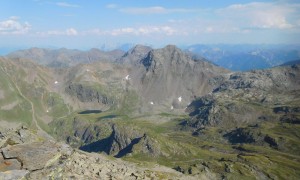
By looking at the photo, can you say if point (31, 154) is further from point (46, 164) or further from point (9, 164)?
point (9, 164)

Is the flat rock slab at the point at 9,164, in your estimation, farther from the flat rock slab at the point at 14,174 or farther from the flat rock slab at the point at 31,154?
the flat rock slab at the point at 14,174

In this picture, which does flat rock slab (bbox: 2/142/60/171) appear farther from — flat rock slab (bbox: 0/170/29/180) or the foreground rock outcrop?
flat rock slab (bbox: 0/170/29/180)

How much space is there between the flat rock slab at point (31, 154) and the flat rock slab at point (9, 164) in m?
0.85

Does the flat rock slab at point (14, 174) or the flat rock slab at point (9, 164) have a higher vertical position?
the flat rock slab at point (9, 164)

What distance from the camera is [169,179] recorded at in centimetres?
13012

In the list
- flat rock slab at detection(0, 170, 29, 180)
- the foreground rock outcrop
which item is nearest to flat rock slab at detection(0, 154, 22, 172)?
the foreground rock outcrop

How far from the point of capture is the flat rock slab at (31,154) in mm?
83150

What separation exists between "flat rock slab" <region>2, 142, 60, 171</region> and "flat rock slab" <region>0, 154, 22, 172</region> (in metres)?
0.85

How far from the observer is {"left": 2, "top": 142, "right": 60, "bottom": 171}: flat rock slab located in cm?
8315

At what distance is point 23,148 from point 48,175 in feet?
31.8

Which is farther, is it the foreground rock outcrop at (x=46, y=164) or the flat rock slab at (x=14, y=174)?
the foreground rock outcrop at (x=46, y=164)

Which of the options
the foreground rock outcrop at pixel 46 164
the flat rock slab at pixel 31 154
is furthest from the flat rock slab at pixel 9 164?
the flat rock slab at pixel 31 154

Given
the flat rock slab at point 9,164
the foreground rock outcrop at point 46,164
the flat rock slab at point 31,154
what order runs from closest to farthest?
1. the flat rock slab at point 9,164
2. the foreground rock outcrop at point 46,164
3. the flat rock slab at point 31,154

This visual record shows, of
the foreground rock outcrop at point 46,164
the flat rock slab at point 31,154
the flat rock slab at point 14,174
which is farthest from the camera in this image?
the flat rock slab at point 31,154
